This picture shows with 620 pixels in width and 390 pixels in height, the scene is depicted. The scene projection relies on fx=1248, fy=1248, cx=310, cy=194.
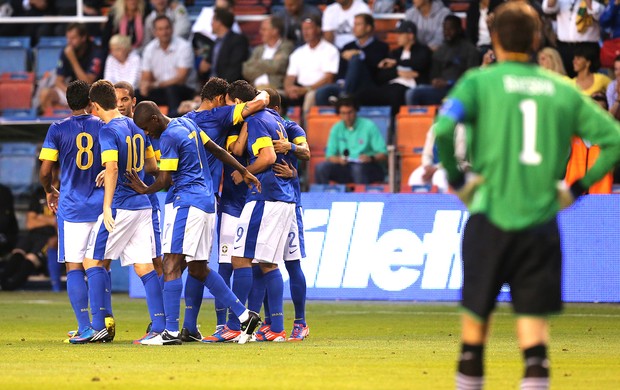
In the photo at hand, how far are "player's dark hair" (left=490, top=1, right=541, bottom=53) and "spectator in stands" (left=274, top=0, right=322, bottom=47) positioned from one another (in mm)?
14867

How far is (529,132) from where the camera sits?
5969mm

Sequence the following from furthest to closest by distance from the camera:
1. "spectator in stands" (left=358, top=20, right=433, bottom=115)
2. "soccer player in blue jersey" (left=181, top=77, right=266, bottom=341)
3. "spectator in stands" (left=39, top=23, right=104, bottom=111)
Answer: "spectator in stands" (left=39, top=23, right=104, bottom=111), "spectator in stands" (left=358, top=20, right=433, bottom=115), "soccer player in blue jersey" (left=181, top=77, right=266, bottom=341)

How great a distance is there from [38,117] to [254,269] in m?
9.60

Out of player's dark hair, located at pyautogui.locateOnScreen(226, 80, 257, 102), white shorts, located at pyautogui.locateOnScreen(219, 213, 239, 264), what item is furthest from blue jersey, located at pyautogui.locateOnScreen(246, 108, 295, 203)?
white shorts, located at pyautogui.locateOnScreen(219, 213, 239, 264)

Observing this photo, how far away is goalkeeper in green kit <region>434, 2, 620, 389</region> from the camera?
5969mm

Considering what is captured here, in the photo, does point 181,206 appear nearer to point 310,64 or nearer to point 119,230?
point 119,230

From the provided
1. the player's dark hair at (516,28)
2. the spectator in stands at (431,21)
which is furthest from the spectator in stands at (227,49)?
the player's dark hair at (516,28)

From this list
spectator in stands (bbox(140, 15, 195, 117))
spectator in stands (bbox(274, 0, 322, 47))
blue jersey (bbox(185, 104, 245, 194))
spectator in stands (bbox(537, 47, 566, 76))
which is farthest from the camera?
spectator in stands (bbox(274, 0, 322, 47))

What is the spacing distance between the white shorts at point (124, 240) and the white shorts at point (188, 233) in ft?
1.52

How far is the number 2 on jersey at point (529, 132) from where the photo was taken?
596 centimetres

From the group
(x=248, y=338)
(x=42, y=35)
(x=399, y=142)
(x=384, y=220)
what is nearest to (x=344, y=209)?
(x=384, y=220)

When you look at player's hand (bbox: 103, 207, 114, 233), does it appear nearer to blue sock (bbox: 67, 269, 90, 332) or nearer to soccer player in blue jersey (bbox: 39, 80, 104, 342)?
soccer player in blue jersey (bbox: 39, 80, 104, 342)

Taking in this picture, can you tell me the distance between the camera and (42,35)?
23.0 m

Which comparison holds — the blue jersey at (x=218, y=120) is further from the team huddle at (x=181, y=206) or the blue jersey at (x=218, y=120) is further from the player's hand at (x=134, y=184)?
the player's hand at (x=134, y=184)
